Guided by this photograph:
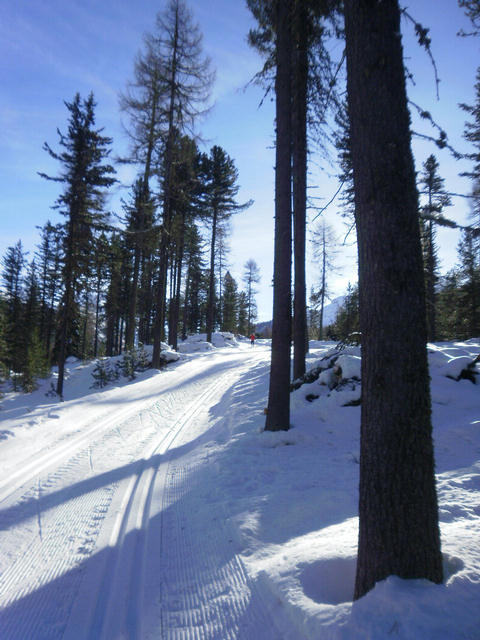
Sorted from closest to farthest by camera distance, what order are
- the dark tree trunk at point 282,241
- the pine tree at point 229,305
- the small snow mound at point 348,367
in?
the dark tree trunk at point 282,241 < the small snow mound at point 348,367 < the pine tree at point 229,305

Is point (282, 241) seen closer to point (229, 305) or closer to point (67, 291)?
point (67, 291)

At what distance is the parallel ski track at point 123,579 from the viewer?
2316 mm

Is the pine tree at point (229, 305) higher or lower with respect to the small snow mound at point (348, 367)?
higher

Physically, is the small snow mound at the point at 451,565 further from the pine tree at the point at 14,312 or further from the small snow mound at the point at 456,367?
the pine tree at the point at 14,312

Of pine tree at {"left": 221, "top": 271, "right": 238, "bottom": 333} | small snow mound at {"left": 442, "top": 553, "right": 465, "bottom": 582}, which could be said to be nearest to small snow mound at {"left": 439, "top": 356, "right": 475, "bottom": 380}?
small snow mound at {"left": 442, "top": 553, "right": 465, "bottom": 582}

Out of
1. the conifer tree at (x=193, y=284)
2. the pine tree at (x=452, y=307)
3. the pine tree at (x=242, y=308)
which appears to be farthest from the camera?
the pine tree at (x=242, y=308)

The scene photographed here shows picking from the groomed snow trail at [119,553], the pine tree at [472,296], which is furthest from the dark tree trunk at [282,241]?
the pine tree at [472,296]

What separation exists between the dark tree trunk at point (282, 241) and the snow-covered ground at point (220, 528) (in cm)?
62

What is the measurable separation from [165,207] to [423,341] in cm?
1642

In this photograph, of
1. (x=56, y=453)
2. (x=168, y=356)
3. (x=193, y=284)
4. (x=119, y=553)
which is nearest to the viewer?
(x=119, y=553)

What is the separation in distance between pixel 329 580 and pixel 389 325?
2.02 metres

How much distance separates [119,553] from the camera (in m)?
3.13

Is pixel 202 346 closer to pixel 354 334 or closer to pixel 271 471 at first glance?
pixel 354 334

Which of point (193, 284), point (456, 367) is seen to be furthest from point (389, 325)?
point (193, 284)
